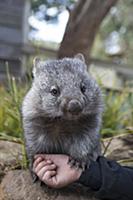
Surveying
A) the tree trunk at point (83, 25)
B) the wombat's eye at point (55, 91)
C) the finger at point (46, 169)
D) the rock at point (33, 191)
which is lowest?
the rock at point (33, 191)

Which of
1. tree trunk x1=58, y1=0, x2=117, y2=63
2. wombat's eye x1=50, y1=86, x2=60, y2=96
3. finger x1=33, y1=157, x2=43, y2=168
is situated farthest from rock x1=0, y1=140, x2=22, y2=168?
tree trunk x1=58, y1=0, x2=117, y2=63

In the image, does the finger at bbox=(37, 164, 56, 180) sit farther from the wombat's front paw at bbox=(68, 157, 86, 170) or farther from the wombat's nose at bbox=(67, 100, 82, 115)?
the wombat's nose at bbox=(67, 100, 82, 115)

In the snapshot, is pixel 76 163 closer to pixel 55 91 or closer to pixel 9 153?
pixel 55 91

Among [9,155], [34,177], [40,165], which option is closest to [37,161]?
[40,165]

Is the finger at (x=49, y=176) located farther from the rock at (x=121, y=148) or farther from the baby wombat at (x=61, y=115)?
the rock at (x=121, y=148)

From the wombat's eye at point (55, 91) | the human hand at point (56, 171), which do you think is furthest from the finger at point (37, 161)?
the wombat's eye at point (55, 91)

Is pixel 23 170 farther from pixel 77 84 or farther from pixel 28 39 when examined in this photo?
pixel 28 39

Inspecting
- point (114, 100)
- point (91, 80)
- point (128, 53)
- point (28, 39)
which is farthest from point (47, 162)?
point (128, 53)
